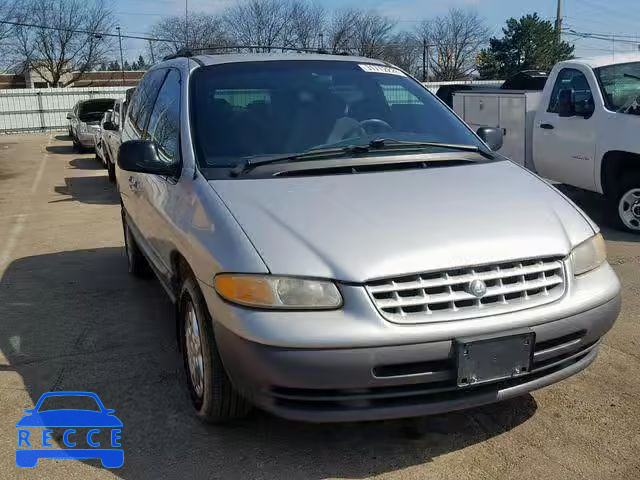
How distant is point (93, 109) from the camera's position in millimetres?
21984

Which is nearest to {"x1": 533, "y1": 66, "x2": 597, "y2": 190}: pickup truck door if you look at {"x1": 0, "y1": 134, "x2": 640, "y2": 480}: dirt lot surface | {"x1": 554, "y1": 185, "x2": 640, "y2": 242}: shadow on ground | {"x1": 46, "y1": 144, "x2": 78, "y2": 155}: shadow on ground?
{"x1": 554, "y1": 185, "x2": 640, "y2": 242}: shadow on ground

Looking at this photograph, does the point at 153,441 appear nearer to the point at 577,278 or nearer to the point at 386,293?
the point at 386,293

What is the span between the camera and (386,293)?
2732mm

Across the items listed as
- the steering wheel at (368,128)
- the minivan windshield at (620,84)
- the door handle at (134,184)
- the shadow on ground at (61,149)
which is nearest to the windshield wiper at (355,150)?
the steering wheel at (368,128)

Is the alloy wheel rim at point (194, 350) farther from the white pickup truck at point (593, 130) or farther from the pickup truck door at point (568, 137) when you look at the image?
the pickup truck door at point (568, 137)

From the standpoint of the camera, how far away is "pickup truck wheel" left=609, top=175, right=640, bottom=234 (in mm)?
7188

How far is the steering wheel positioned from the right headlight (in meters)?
1.40

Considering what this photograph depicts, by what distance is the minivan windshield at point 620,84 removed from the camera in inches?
287

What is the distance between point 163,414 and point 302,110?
1882 millimetres

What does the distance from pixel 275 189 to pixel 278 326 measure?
0.86m

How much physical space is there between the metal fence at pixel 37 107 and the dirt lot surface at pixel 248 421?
26.2 m

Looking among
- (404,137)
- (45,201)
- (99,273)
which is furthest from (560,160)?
(45,201)

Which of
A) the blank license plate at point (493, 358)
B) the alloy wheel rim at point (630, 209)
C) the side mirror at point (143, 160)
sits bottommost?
the alloy wheel rim at point (630, 209)

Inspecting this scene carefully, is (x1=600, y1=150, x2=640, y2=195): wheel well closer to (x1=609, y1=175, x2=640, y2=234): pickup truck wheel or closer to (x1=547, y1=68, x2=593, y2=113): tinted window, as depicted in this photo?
(x1=609, y1=175, x2=640, y2=234): pickup truck wheel
